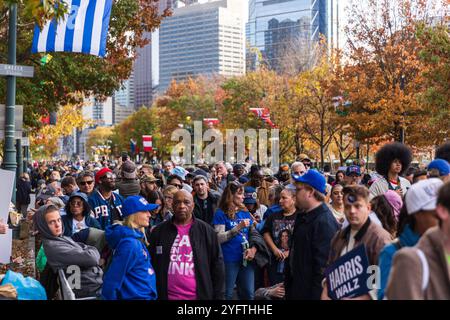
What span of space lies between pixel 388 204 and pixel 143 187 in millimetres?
5433

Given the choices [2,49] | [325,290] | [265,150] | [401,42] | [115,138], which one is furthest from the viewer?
[115,138]

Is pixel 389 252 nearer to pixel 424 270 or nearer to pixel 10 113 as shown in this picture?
pixel 424 270

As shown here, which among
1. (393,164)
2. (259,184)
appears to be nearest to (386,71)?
(259,184)

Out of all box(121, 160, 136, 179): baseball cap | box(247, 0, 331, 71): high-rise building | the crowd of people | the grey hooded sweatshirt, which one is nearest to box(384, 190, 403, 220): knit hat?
the crowd of people

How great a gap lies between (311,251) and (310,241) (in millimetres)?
81

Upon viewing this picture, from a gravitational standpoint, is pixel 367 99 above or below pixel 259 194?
above

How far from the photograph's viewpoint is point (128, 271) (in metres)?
5.29

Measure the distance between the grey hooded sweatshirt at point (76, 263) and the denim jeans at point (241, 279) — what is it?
208 centimetres

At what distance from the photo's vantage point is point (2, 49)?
18000mm

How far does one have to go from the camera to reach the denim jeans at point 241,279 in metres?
7.79

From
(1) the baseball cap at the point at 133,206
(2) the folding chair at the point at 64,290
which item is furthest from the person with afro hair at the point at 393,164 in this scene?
(2) the folding chair at the point at 64,290

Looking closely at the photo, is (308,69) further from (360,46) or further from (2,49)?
(2,49)

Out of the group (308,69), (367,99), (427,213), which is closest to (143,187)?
(427,213)

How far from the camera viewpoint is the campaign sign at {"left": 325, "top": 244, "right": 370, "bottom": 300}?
3939 millimetres
